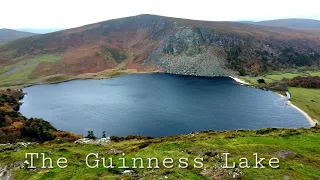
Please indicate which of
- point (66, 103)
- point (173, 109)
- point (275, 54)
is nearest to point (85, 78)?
point (66, 103)

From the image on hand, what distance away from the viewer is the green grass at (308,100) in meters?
88.6

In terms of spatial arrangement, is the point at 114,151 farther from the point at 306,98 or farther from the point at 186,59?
the point at 186,59

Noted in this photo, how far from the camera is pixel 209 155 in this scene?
33500mm

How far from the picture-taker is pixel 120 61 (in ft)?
636

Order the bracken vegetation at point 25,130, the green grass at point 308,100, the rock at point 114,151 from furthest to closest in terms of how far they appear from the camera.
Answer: the green grass at point 308,100 < the bracken vegetation at point 25,130 < the rock at point 114,151

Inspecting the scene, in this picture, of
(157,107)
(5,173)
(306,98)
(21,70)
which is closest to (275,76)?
(306,98)

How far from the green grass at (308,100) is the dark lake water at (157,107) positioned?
426 centimetres

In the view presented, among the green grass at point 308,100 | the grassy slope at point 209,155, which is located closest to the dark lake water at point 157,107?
the green grass at point 308,100

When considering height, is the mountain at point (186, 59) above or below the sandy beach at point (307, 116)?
above

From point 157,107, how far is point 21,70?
11150 centimetres

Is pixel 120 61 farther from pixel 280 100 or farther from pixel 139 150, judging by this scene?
pixel 139 150

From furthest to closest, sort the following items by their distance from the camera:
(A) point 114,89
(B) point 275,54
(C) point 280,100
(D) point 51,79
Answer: (B) point 275,54 → (D) point 51,79 → (A) point 114,89 → (C) point 280,100

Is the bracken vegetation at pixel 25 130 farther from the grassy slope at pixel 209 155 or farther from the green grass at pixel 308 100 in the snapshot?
the green grass at pixel 308 100

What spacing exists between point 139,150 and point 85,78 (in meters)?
130
